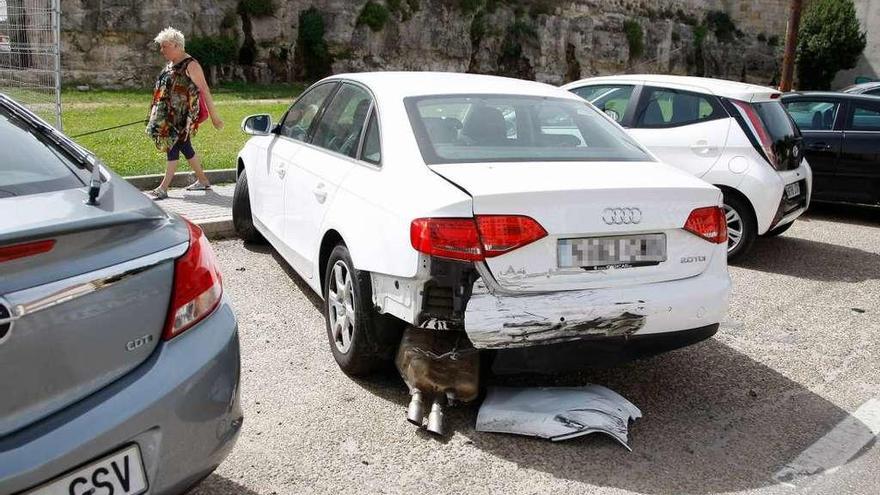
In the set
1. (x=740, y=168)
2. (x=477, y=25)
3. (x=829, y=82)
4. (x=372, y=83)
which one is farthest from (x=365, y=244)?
(x=829, y=82)

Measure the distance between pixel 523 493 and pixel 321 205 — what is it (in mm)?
2024

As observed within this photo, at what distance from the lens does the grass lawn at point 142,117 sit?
34.8 feet

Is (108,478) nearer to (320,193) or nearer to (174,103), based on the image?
(320,193)

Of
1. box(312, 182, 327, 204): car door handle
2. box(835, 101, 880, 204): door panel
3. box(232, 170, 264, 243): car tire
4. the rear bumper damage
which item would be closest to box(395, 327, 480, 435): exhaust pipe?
the rear bumper damage

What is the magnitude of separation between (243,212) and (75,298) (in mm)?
4527

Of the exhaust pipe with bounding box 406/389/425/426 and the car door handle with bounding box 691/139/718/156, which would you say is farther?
the car door handle with bounding box 691/139/718/156

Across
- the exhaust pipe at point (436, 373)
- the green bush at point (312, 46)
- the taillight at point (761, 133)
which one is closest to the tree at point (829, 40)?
the green bush at point (312, 46)

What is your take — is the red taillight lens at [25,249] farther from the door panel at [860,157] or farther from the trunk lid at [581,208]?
the door panel at [860,157]

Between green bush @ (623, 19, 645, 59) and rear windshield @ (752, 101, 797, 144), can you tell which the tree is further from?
rear windshield @ (752, 101, 797, 144)

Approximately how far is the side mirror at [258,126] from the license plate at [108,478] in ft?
12.4

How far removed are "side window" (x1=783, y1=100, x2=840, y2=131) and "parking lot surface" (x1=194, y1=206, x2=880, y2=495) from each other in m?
4.13

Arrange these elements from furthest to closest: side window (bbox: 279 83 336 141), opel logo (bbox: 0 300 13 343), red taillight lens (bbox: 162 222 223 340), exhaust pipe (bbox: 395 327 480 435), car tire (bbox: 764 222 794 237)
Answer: car tire (bbox: 764 222 794 237), side window (bbox: 279 83 336 141), exhaust pipe (bbox: 395 327 480 435), red taillight lens (bbox: 162 222 223 340), opel logo (bbox: 0 300 13 343)

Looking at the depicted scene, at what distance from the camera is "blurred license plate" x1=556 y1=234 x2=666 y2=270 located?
133 inches

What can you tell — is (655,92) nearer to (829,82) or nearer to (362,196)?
(362,196)
